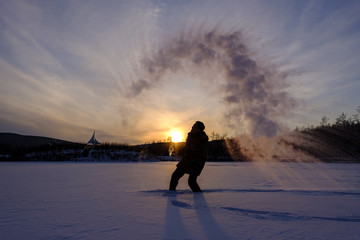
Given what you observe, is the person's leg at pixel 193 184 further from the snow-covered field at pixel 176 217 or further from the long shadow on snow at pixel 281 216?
the long shadow on snow at pixel 281 216

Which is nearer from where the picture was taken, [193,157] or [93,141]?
[193,157]

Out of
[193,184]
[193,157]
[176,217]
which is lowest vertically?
[176,217]

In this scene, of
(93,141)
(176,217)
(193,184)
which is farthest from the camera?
(93,141)

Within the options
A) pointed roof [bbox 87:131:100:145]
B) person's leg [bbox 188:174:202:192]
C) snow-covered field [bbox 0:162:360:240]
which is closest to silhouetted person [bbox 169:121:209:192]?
person's leg [bbox 188:174:202:192]

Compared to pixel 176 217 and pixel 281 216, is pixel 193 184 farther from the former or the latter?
pixel 281 216

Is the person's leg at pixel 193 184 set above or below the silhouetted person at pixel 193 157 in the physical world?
below

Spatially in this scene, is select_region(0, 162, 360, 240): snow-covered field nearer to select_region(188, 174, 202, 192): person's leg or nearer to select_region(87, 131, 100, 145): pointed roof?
select_region(188, 174, 202, 192): person's leg

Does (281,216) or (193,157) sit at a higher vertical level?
(193,157)

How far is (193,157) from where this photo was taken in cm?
595

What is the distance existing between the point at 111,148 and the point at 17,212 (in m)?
37.2

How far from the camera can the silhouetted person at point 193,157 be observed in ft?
19.2

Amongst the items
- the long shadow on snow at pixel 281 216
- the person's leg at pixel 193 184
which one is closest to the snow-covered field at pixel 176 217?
the long shadow on snow at pixel 281 216

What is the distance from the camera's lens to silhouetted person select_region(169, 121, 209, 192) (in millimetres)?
5864

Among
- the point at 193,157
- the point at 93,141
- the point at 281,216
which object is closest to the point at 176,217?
the point at 281,216
